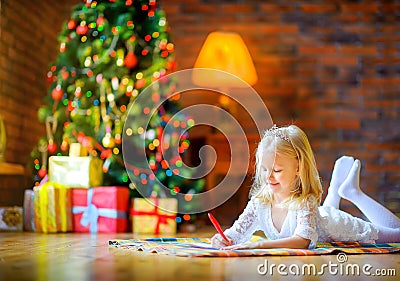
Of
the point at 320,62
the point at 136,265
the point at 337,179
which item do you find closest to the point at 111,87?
the point at 337,179

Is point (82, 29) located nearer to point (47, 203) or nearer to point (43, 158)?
point (43, 158)

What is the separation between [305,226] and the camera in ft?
6.11

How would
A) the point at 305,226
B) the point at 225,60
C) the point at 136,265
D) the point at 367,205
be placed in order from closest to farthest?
the point at 136,265 → the point at 305,226 → the point at 367,205 → the point at 225,60

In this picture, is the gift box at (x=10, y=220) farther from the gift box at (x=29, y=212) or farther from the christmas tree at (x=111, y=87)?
the christmas tree at (x=111, y=87)

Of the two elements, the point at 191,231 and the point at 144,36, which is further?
the point at 144,36

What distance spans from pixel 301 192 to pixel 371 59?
265 centimetres

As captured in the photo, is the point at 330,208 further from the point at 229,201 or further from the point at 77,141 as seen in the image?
the point at 229,201

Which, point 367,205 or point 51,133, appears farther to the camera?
point 51,133

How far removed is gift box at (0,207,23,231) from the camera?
126 inches

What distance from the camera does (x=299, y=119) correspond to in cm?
436

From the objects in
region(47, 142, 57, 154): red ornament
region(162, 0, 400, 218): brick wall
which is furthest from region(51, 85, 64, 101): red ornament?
region(162, 0, 400, 218): brick wall

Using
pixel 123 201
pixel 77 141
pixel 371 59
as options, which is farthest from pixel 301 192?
pixel 371 59

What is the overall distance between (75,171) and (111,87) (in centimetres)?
48

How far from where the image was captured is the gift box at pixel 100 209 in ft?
10.2
